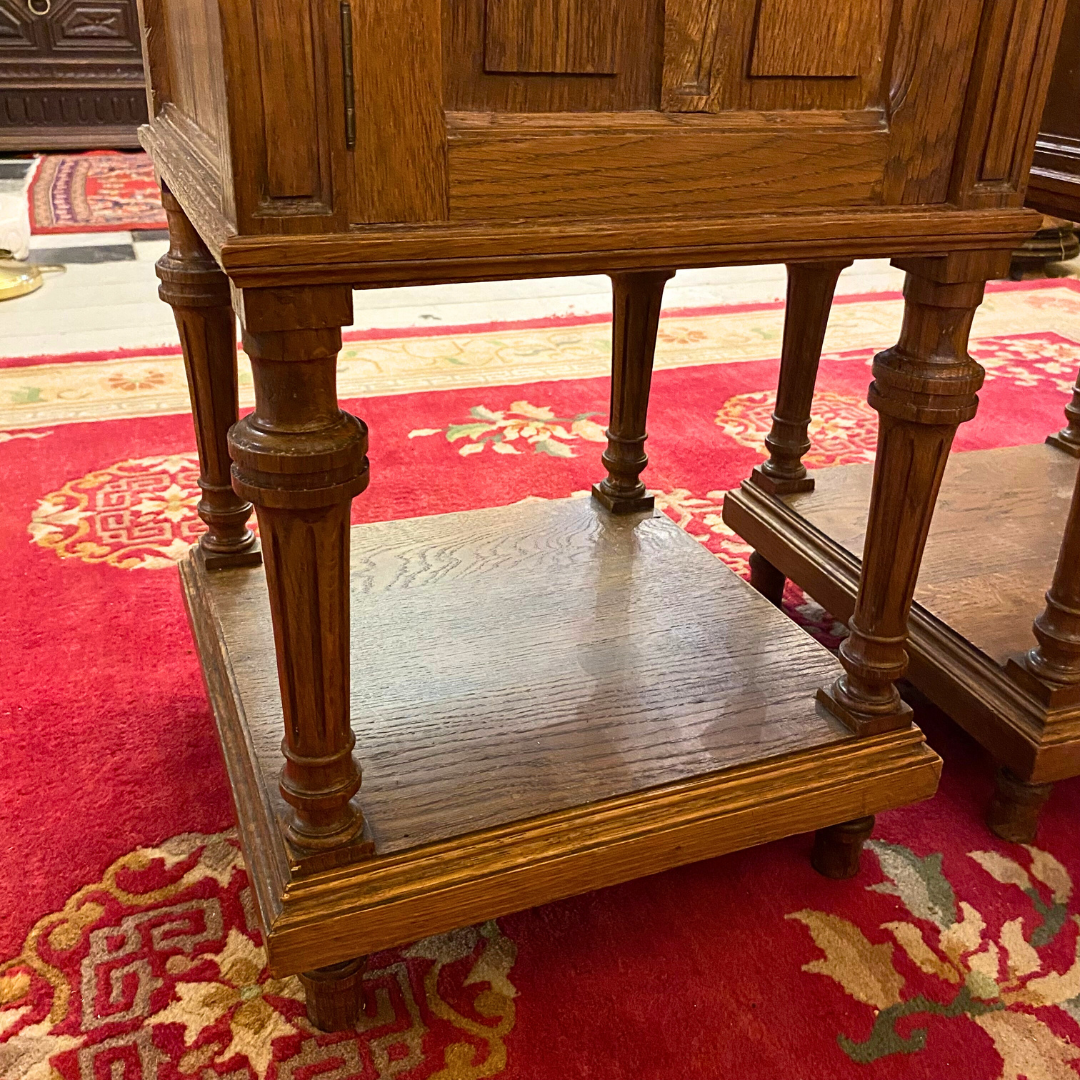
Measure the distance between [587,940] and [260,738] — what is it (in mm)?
315

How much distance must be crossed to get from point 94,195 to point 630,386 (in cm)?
293

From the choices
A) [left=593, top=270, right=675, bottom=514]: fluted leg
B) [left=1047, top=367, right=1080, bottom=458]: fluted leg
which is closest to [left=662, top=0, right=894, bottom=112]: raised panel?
[left=593, top=270, right=675, bottom=514]: fluted leg

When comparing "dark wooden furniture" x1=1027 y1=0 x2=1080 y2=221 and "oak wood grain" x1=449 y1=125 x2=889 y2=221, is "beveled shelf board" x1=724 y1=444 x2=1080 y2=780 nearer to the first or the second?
"dark wooden furniture" x1=1027 y1=0 x2=1080 y2=221

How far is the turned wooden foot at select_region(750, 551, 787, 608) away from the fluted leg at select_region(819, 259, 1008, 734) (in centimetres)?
46

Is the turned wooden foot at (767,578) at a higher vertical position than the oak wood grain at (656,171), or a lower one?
lower

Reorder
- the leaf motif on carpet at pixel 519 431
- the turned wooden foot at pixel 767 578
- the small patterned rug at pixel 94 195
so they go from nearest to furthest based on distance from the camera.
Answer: the turned wooden foot at pixel 767 578
the leaf motif on carpet at pixel 519 431
the small patterned rug at pixel 94 195

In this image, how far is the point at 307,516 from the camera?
61 centimetres

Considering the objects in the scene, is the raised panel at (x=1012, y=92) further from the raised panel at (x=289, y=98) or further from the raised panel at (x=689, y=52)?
the raised panel at (x=289, y=98)

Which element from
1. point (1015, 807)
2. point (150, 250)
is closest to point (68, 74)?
point (150, 250)

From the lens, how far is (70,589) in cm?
131

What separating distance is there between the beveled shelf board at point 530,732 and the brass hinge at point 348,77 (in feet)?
1.52

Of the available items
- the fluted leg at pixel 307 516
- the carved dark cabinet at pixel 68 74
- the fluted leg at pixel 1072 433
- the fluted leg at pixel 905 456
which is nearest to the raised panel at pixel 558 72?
the fluted leg at pixel 307 516

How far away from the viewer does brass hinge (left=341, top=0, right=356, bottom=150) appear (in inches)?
20.1

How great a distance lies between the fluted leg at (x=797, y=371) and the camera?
1.16 metres
